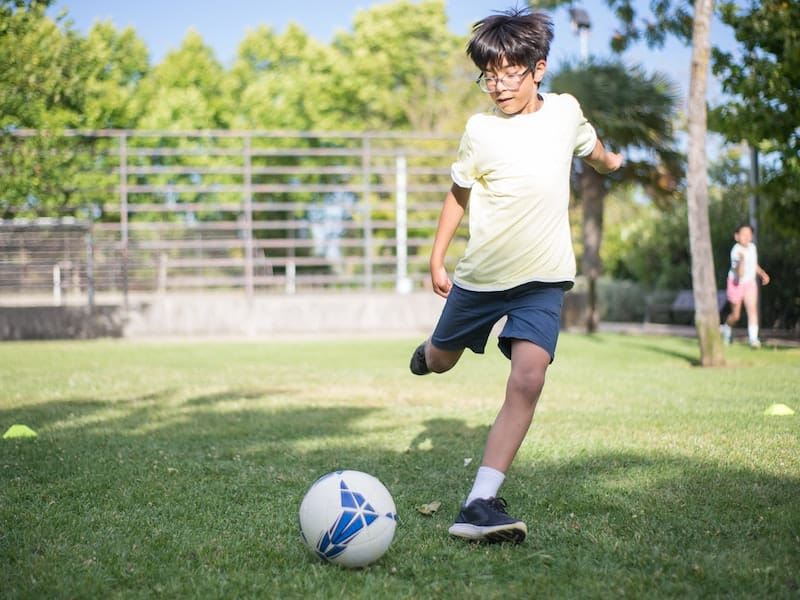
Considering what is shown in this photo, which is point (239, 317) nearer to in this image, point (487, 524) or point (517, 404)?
point (517, 404)

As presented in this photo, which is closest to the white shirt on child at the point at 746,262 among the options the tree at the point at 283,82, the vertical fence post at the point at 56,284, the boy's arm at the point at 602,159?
the boy's arm at the point at 602,159

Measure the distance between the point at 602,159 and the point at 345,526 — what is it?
2.06 metres

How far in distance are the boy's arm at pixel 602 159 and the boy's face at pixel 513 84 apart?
17.4 inches

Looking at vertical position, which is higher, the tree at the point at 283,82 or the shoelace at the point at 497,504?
the tree at the point at 283,82

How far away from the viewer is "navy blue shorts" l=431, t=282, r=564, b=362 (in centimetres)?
358

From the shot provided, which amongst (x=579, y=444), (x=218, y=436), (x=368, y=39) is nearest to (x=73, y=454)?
(x=218, y=436)

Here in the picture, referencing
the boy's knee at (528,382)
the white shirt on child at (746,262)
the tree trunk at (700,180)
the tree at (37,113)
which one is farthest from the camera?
A: the tree at (37,113)

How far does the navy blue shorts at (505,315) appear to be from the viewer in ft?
11.8

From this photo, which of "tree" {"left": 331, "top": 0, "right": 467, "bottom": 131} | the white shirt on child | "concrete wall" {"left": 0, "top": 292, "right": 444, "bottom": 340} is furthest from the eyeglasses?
"tree" {"left": 331, "top": 0, "right": 467, "bottom": 131}

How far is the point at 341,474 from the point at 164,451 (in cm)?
241

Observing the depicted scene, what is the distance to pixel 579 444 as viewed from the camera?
526 centimetres

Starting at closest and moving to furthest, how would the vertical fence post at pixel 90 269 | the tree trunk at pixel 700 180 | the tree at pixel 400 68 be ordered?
the tree trunk at pixel 700 180 → the vertical fence post at pixel 90 269 → the tree at pixel 400 68

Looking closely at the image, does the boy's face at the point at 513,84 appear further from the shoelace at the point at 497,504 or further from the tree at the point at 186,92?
the tree at the point at 186,92

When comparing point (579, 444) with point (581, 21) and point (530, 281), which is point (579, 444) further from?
point (581, 21)
